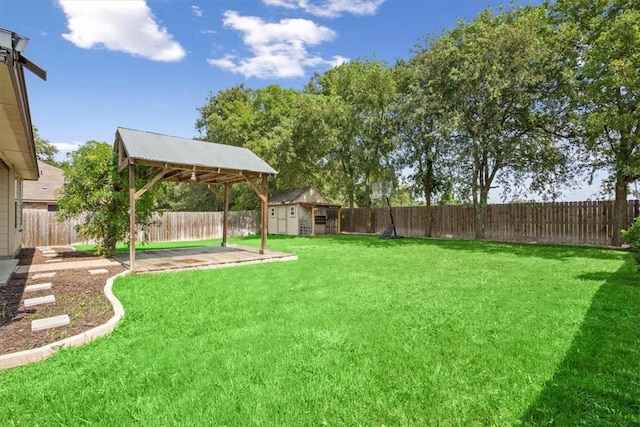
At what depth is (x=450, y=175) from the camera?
50.7ft

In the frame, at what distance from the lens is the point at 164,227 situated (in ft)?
52.2

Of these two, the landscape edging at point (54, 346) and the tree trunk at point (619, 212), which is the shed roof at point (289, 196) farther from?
the landscape edging at point (54, 346)

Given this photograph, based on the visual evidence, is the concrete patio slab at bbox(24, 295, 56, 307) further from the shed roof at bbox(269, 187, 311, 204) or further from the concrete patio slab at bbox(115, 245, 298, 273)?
the shed roof at bbox(269, 187, 311, 204)

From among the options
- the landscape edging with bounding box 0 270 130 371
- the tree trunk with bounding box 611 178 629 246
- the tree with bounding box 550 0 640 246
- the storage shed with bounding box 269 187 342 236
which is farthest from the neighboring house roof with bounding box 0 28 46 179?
the tree trunk with bounding box 611 178 629 246

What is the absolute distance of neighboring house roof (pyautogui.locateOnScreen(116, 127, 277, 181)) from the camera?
7453 millimetres

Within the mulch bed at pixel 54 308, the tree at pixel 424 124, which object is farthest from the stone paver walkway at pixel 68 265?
the tree at pixel 424 124

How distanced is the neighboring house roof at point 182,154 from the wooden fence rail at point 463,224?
2.94 metres

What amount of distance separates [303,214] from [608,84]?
573 inches

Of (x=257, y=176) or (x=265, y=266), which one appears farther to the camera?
(x=257, y=176)

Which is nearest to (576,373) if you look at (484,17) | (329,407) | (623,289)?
(329,407)

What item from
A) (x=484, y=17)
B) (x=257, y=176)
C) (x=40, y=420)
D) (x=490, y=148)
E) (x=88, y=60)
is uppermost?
(x=484, y=17)

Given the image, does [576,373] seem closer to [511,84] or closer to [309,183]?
[511,84]

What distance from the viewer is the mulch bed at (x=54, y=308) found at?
3.28m

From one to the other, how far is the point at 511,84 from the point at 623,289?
9528 millimetres
